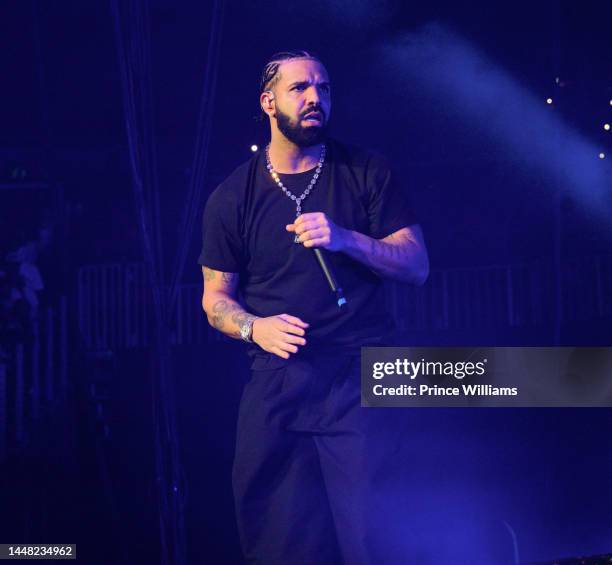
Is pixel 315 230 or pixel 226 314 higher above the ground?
pixel 315 230

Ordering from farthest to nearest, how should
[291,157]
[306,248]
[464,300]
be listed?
[464,300] → [291,157] → [306,248]

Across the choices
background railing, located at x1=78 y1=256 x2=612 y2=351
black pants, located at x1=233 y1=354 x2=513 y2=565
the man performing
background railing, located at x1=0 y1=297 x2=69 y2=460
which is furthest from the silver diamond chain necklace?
background railing, located at x1=78 y1=256 x2=612 y2=351

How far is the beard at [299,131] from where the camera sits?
6.98ft

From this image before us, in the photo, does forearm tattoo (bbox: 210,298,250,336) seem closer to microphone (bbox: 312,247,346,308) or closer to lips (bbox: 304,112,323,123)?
microphone (bbox: 312,247,346,308)

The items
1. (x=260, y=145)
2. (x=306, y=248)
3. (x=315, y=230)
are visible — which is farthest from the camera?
(x=260, y=145)

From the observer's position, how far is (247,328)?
2.09 metres

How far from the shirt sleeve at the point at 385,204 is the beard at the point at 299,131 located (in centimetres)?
18

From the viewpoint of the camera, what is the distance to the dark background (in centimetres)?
351

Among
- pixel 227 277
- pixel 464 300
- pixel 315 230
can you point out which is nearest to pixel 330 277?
pixel 315 230

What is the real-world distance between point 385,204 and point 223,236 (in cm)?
48

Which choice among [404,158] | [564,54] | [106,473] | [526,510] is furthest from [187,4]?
[526,510]

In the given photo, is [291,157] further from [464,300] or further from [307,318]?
[464,300]
